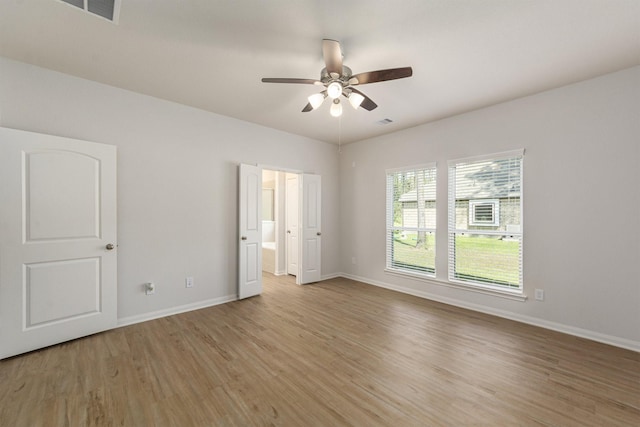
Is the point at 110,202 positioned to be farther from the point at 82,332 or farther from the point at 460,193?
the point at 460,193

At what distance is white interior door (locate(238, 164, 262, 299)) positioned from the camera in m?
4.20

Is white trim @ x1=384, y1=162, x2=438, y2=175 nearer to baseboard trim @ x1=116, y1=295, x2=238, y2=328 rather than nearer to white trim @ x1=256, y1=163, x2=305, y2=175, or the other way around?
white trim @ x1=256, y1=163, x2=305, y2=175

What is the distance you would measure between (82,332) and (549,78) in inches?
222

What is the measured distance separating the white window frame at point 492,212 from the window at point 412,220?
1.88ft

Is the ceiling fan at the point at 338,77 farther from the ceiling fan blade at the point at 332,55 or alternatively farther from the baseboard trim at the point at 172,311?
the baseboard trim at the point at 172,311

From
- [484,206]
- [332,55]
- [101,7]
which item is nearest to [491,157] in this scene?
[484,206]

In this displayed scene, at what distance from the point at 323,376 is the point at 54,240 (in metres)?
2.93

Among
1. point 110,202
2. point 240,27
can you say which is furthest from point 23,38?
point 240,27

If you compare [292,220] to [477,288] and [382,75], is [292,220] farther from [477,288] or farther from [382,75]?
[382,75]

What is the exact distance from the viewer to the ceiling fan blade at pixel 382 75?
7.12ft

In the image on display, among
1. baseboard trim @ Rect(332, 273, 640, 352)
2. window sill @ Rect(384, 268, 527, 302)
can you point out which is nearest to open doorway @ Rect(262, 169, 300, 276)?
baseboard trim @ Rect(332, 273, 640, 352)

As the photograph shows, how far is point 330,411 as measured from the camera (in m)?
1.85

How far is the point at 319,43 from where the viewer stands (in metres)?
2.35

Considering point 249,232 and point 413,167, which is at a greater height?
point 413,167
